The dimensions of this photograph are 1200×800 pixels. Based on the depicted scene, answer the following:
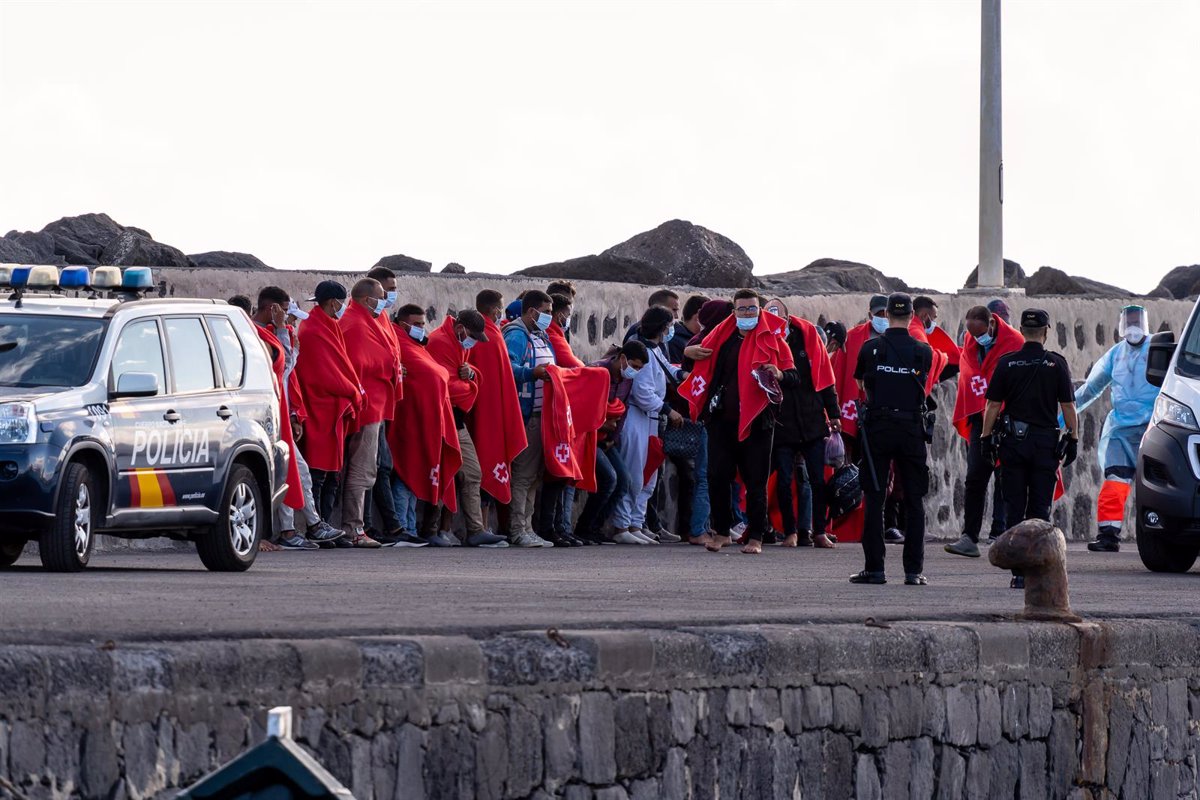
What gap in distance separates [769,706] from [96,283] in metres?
6.41

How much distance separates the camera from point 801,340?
18.7m

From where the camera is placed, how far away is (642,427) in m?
19.4

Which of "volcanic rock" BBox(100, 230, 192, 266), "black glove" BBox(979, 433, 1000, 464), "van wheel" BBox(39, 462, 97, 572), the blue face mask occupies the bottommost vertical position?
"van wheel" BBox(39, 462, 97, 572)

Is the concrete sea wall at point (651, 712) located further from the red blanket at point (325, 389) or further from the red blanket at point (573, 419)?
the red blanket at point (573, 419)

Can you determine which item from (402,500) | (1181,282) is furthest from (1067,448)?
(1181,282)

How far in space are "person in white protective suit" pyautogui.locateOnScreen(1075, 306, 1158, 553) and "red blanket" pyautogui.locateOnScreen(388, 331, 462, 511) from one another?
5867mm

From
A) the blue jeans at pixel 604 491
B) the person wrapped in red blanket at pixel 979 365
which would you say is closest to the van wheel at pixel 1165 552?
the person wrapped in red blanket at pixel 979 365

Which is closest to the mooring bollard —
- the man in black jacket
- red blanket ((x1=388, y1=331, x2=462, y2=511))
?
the man in black jacket

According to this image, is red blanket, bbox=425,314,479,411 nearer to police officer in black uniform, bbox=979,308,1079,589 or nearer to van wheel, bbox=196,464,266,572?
van wheel, bbox=196,464,266,572

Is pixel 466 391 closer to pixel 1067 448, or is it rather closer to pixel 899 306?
pixel 1067 448

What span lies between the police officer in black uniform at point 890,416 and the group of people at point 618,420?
1.50 metres

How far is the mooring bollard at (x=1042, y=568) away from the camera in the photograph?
448 inches

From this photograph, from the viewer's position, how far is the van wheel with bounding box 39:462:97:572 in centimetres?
1255

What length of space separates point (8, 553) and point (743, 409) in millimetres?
5920
